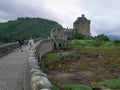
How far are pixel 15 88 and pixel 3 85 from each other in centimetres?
97

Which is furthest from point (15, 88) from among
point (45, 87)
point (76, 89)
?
point (76, 89)

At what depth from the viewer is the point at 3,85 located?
51.2 ft

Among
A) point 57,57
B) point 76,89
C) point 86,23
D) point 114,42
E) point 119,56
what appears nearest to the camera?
point 76,89

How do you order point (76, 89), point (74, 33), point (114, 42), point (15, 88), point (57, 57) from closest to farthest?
1. point (15, 88)
2. point (76, 89)
3. point (57, 57)
4. point (114, 42)
5. point (74, 33)

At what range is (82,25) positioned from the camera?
368 ft

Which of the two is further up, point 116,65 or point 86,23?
point 86,23

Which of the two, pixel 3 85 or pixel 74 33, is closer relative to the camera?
pixel 3 85

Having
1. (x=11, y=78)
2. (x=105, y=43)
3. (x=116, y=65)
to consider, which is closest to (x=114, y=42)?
(x=105, y=43)

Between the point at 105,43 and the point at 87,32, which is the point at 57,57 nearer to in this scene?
the point at 105,43

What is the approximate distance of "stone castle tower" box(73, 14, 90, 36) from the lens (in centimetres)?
11198

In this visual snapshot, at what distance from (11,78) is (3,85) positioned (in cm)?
205

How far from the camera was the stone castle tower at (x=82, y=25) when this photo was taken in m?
112

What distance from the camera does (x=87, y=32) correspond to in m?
114

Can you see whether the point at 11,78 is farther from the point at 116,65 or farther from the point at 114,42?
the point at 114,42
